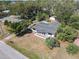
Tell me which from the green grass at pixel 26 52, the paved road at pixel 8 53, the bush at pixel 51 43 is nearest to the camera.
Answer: the paved road at pixel 8 53

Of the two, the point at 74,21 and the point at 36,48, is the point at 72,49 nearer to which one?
the point at 36,48

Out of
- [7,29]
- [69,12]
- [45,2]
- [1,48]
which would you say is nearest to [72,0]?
[69,12]

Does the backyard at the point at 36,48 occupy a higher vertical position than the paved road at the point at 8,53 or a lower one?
lower

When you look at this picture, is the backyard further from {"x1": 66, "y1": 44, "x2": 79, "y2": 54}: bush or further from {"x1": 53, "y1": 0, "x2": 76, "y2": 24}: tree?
{"x1": 53, "y1": 0, "x2": 76, "y2": 24}: tree

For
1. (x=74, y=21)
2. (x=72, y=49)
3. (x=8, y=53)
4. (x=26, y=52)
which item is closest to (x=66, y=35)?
(x=72, y=49)

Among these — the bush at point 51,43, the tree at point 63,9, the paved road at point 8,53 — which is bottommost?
the paved road at point 8,53

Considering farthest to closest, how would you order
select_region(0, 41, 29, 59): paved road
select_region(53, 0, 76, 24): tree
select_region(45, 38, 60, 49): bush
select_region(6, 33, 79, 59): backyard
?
select_region(53, 0, 76, 24): tree, select_region(45, 38, 60, 49): bush, select_region(6, 33, 79, 59): backyard, select_region(0, 41, 29, 59): paved road

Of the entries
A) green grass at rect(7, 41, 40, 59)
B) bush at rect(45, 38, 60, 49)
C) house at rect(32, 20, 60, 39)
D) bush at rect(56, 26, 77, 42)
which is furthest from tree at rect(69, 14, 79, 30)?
green grass at rect(7, 41, 40, 59)

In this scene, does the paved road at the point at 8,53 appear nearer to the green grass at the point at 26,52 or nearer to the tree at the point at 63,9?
the green grass at the point at 26,52

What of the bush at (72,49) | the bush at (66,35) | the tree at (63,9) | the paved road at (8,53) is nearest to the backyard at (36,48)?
the bush at (72,49)
